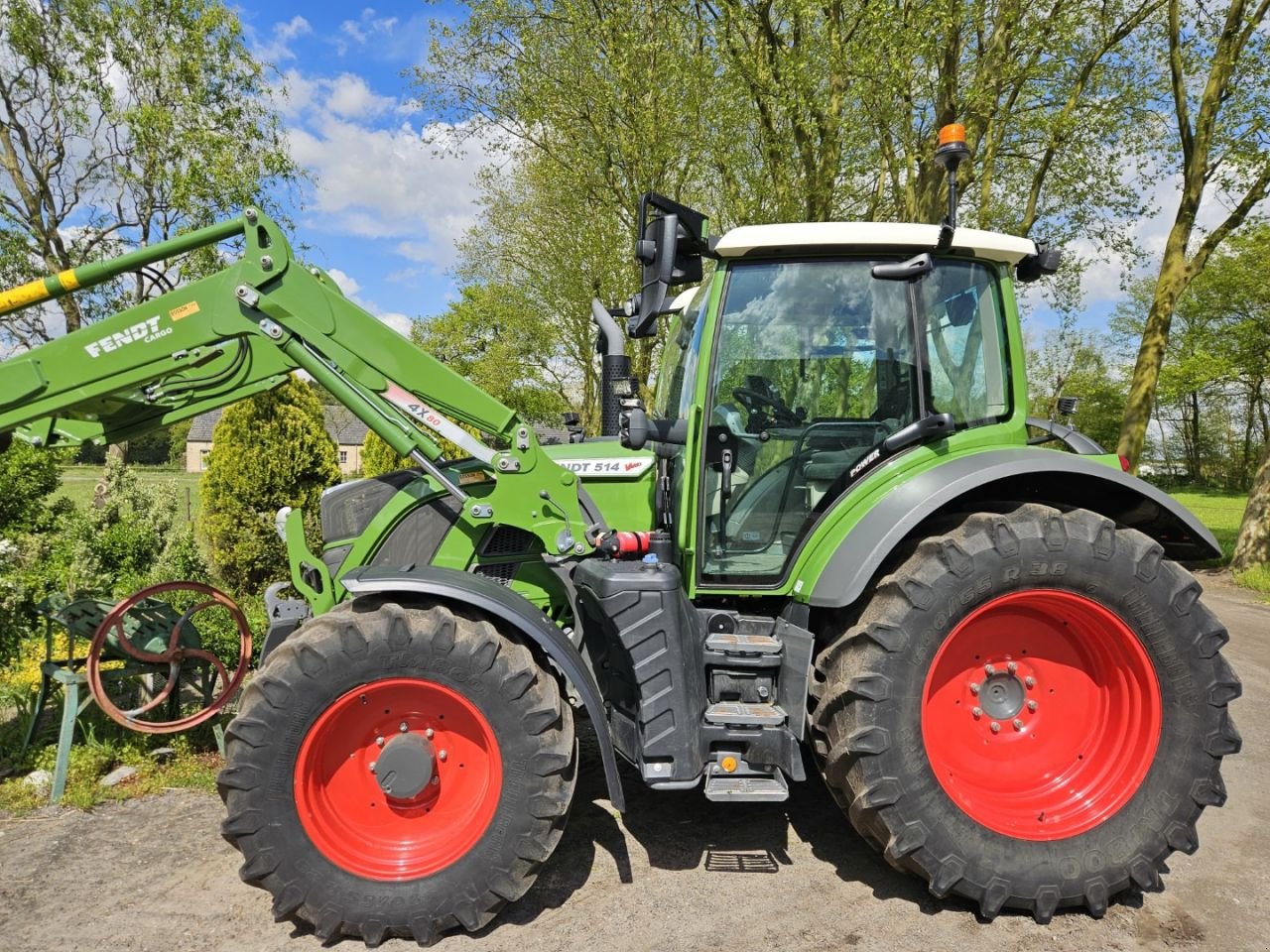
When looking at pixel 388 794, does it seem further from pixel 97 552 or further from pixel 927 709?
pixel 97 552

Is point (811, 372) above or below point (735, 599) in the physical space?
above

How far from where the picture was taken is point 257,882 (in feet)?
8.44

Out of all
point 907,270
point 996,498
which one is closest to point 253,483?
point 907,270

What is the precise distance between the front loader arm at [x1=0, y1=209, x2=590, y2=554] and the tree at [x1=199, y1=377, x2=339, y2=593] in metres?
4.54

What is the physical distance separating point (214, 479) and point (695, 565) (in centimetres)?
613

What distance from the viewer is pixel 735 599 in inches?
130

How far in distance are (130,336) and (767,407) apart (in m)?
2.55

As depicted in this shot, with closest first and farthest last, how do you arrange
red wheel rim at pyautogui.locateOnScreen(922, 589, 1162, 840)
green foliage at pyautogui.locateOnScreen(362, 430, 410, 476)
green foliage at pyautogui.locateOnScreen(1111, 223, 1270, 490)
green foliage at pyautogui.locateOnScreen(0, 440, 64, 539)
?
1. red wheel rim at pyautogui.locateOnScreen(922, 589, 1162, 840)
2. green foliage at pyautogui.locateOnScreen(0, 440, 64, 539)
3. green foliage at pyautogui.locateOnScreen(362, 430, 410, 476)
4. green foliage at pyautogui.locateOnScreen(1111, 223, 1270, 490)

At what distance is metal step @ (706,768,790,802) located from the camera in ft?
9.20

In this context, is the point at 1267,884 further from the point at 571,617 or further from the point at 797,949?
the point at 571,617

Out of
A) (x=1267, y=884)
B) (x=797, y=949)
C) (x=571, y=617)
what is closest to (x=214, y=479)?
(x=571, y=617)

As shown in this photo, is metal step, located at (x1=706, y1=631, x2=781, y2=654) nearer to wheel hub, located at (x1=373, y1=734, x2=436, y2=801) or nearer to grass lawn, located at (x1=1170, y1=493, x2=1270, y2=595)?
wheel hub, located at (x1=373, y1=734, x2=436, y2=801)

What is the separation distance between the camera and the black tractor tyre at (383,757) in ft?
8.41

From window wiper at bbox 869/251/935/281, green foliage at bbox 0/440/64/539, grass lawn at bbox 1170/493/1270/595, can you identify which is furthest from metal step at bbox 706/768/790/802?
green foliage at bbox 0/440/64/539
